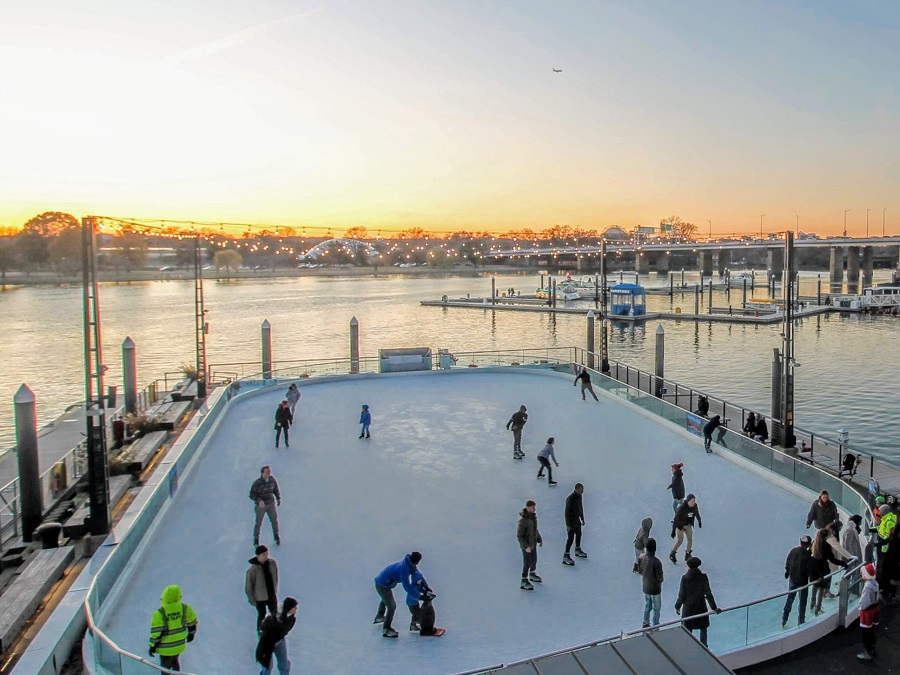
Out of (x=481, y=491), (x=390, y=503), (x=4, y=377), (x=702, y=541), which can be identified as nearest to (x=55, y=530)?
(x=390, y=503)

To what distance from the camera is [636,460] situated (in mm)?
14461

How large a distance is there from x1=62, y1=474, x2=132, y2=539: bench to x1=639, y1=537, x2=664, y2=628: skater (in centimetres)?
890

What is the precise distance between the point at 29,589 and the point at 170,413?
1132 cm

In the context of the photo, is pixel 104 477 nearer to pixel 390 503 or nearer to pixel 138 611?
pixel 138 611

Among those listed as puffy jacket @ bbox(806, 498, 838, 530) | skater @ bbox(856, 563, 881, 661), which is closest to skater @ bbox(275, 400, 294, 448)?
puffy jacket @ bbox(806, 498, 838, 530)

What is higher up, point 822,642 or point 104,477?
point 104,477

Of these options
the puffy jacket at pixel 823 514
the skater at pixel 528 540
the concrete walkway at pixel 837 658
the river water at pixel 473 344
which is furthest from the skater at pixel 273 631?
the river water at pixel 473 344

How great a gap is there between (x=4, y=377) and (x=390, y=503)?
38.5 metres

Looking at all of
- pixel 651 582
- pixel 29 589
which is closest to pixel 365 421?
pixel 29 589

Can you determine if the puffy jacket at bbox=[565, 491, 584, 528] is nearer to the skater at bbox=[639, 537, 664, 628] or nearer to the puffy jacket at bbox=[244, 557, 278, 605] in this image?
the skater at bbox=[639, 537, 664, 628]

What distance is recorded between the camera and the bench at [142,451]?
15398 millimetres

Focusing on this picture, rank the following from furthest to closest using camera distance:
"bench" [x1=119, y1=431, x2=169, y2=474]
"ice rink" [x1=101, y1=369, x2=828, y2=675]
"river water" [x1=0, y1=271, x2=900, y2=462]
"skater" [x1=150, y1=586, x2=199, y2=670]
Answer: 1. "river water" [x1=0, y1=271, x2=900, y2=462]
2. "bench" [x1=119, y1=431, x2=169, y2=474]
3. "ice rink" [x1=101, y1=369, x2=828, y2=675]
4. "skater" [x1=150, y1=586, x2=199, y2=670]

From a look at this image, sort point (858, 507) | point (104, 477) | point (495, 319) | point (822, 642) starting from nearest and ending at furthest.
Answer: point (822, 642) < point (858, 507) < point (104, 477) < point (495, 319)

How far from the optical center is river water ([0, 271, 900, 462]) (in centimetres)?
3114
